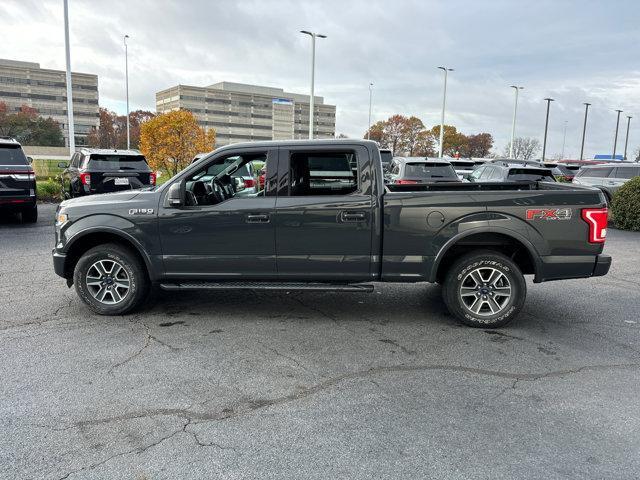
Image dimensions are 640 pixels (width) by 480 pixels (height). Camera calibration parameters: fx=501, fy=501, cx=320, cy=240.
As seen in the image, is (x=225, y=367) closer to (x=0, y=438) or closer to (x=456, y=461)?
(x=0, y=438)

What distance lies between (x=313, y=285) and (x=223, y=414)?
2.08m

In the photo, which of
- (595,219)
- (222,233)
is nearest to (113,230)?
(222,233)

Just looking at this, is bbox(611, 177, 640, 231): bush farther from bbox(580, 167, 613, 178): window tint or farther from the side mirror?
the side mirror

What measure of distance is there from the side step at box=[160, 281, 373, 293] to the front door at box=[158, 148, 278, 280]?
88mm

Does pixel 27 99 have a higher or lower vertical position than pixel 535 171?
higher

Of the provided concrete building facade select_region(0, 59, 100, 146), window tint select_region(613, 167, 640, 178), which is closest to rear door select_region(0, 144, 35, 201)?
window tint select_region(613, 167, 640, 178)

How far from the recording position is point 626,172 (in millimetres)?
16891

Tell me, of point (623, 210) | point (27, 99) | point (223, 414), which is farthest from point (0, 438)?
point (27, 99)

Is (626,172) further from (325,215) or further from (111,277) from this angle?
(111,277)

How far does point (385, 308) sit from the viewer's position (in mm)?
6023

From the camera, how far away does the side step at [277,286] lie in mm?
5238

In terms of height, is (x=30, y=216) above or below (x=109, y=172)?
below

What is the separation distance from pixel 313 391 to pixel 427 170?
1098 cm

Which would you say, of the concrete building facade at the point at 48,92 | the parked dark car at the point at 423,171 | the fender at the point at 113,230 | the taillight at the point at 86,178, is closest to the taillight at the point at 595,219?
the fender at the point at 113,230
